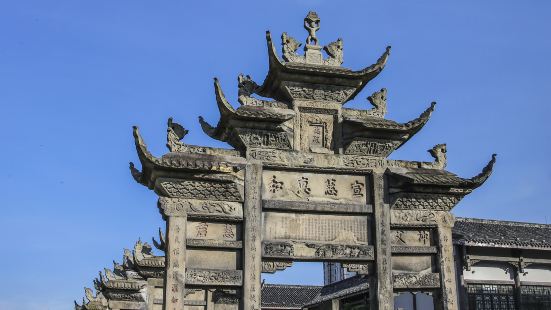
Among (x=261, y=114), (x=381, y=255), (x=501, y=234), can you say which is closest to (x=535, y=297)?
(x=501, y=234)

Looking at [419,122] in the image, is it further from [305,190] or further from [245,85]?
[245,85]

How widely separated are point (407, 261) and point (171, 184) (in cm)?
553

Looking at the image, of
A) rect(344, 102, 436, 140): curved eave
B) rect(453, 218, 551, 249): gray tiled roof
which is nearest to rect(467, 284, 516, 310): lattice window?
rect(453, 218, 551, 249): gray tiled roof

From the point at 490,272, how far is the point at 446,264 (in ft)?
34.7

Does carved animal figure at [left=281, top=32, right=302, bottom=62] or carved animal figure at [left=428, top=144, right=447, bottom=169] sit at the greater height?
carved animal figure at [left=281, top=32, right=302, bottom=62]

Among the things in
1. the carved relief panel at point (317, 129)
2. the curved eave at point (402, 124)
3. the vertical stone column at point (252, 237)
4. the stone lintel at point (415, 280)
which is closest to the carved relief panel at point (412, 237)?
the stone lintel at point (415, 280)

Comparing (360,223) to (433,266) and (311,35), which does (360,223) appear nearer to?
(433,266)

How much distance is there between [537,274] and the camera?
2456 centimetres

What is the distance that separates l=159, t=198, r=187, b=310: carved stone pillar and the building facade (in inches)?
0.8

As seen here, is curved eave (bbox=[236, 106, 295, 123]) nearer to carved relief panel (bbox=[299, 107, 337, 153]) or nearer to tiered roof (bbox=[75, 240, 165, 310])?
carved relief panel (bbox=[299, 107, 337, 153])

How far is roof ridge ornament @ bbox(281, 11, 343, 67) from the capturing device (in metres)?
14.7

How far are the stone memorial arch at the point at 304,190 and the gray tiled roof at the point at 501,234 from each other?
9.02 meters

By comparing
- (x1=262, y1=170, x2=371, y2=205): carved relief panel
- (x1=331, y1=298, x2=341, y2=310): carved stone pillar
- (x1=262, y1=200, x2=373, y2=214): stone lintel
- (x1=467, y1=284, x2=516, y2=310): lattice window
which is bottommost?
(x1=467, y1=284, x2=516, y2=310): lattice window

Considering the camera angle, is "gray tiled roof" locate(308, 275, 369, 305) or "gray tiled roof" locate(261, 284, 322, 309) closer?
"gray tiled roof" locate(308, 275, 369, 305)
